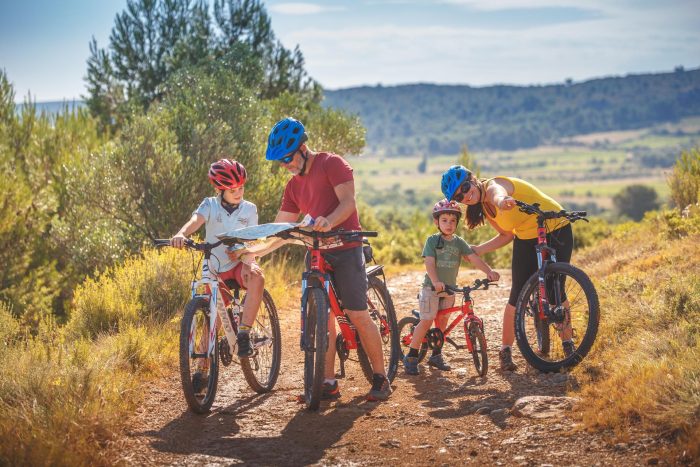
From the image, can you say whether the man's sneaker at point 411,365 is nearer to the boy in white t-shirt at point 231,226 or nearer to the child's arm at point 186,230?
the boy in white t-shirt at point 231,226

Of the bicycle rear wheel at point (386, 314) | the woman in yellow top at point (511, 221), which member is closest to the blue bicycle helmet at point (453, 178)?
the woman in yellow top at point (511, 221)

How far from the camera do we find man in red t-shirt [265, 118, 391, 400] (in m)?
5.82

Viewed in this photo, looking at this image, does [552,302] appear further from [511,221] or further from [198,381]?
[198,381]

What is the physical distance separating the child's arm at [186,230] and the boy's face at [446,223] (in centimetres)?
231

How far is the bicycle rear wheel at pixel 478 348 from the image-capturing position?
704 centimetres

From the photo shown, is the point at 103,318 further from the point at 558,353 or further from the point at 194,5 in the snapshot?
the point at 194,5

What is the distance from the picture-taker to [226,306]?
21.1 feet

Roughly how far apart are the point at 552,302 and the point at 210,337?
3.16 meters

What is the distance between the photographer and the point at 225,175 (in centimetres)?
661

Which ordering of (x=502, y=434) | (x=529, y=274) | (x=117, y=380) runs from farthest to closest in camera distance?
1. (x=529, y=274)
2. (x=117, y=380)
3. (x=502, y=434)

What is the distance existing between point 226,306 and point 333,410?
127 cm

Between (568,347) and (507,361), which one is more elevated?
(568,347)

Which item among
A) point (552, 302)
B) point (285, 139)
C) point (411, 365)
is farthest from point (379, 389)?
point (285, 139)

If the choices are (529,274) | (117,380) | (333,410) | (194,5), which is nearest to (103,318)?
(117,380)
